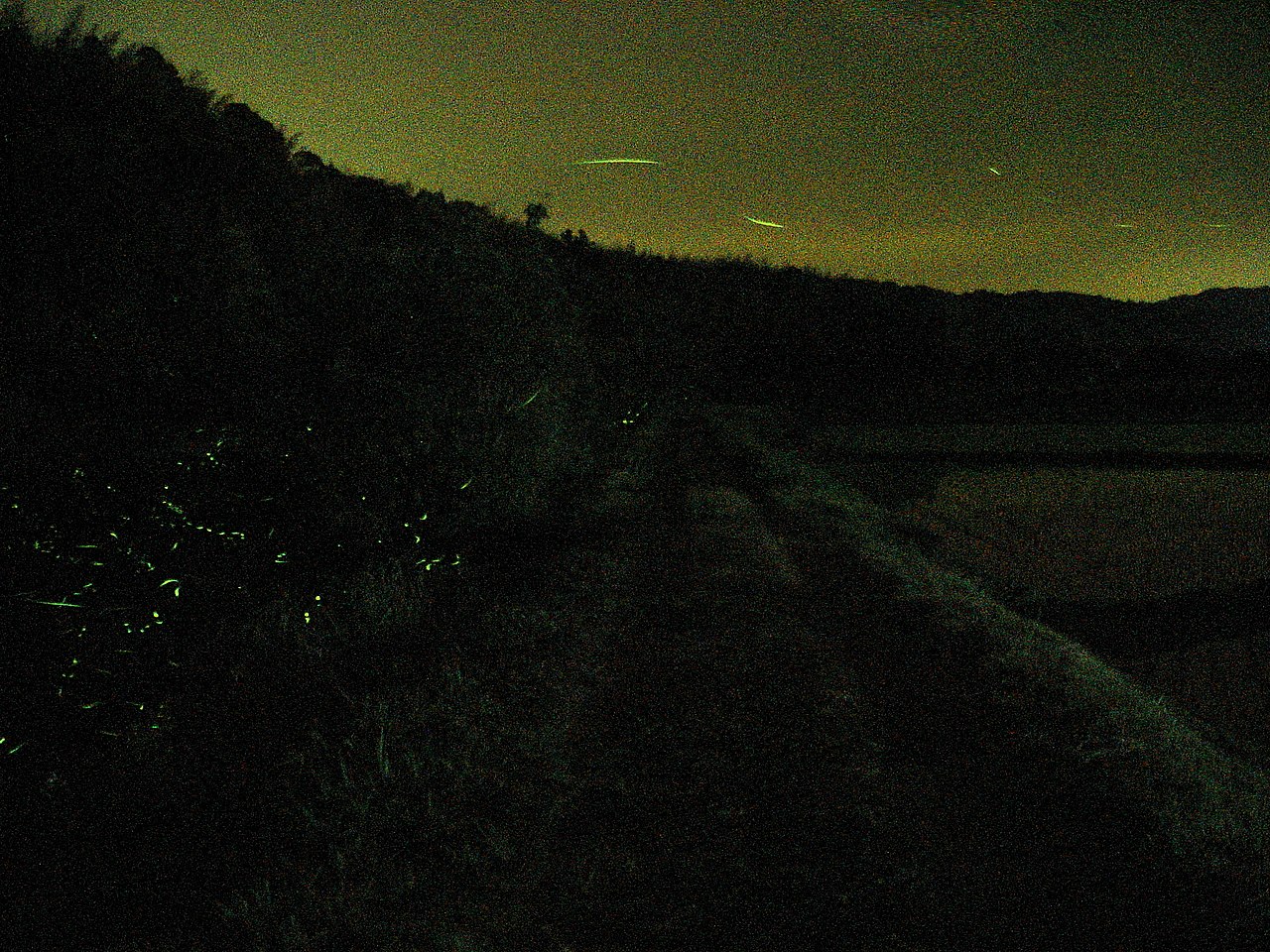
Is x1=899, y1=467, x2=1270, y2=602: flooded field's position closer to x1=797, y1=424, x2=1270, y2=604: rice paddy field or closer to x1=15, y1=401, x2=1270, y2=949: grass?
x1=797, y1=424, x2=1270, y2=604: rice paddy field

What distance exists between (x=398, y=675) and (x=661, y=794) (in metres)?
2.47

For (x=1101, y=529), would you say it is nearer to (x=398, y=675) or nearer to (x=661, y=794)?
(x=661, y=794)

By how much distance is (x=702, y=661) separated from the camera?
6867mm

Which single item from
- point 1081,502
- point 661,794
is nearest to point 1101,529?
point 1081,502

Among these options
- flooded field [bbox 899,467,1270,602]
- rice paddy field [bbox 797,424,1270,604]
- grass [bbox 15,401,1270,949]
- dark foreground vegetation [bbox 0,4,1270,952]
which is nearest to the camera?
grass [bbox 15,401,1270,949]

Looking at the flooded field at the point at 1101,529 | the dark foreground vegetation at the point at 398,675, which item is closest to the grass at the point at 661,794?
the dark foreground vegetation at the point at 398,675

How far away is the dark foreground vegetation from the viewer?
386cm

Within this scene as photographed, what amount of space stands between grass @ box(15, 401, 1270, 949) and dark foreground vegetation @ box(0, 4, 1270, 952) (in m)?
0.03

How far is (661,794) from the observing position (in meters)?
4.77

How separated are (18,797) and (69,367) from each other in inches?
97.1

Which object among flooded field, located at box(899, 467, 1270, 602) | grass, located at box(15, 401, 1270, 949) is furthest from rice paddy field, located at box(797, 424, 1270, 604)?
grass, located at box(15, 401, 1270, 949)

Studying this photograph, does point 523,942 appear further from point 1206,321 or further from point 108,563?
point 1206,321

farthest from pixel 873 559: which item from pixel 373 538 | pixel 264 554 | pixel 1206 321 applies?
pixel 1206 321

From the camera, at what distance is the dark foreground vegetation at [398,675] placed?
12.7ft
